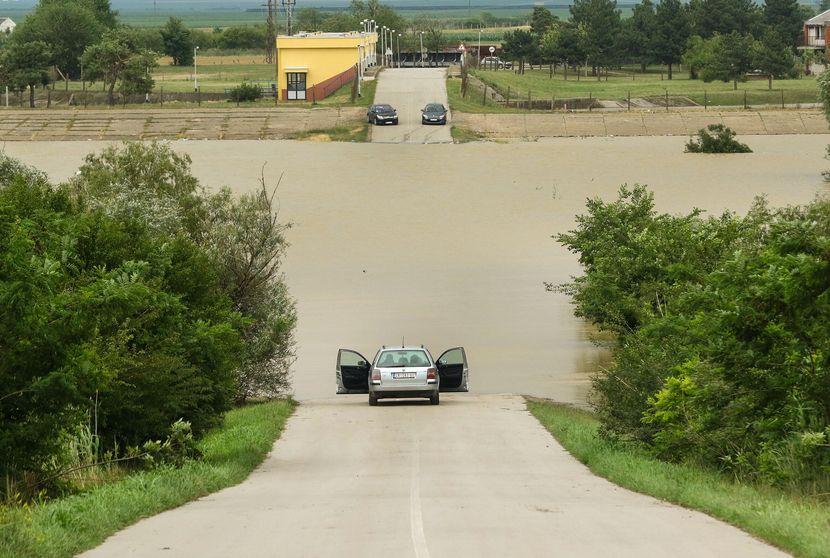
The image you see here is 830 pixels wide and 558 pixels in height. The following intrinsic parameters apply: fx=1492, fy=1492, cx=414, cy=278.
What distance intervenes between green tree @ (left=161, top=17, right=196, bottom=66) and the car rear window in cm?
13602

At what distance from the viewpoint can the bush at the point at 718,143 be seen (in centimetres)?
8169

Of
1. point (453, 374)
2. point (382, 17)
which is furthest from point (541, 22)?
point (453, 374)

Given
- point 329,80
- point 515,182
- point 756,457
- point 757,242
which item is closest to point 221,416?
point 756,457

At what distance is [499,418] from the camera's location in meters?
26.9

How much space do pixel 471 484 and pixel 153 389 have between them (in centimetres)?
482

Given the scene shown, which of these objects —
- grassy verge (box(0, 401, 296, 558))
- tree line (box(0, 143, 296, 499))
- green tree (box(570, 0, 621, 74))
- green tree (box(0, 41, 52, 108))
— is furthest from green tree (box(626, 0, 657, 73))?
grassy verge (box(0, 401, 296, 558))

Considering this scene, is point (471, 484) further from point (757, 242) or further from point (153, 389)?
point (757, 242)

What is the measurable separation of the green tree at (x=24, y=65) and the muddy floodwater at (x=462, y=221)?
2240 cm

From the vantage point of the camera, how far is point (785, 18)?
520 feet

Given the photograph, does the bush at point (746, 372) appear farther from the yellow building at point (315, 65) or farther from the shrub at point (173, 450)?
the yellow building at point (315, 65)

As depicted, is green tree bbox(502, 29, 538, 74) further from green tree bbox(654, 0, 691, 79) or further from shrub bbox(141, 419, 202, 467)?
shrub bbox(141, 419, 202, 467)

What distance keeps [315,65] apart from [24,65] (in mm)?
21377

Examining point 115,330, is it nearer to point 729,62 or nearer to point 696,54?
point 729,62

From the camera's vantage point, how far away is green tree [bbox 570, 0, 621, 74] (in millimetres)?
134875
